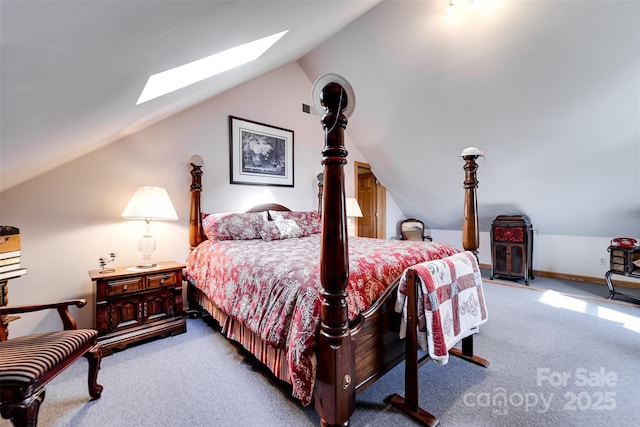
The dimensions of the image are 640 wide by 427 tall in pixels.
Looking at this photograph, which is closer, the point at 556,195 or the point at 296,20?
the point at 296,20

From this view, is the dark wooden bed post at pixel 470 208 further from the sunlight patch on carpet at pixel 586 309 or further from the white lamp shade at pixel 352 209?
the white lamp shade at pixel 352 209

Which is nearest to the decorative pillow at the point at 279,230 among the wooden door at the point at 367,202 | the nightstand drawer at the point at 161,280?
the nightstand drawer at the point at 161,280

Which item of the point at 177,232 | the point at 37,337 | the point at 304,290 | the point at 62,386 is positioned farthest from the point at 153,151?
the point at 304,290

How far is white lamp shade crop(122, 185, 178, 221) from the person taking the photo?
229cm

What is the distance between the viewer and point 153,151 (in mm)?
2715

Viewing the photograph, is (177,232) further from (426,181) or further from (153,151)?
(426,181)

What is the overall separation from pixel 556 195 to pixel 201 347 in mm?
4671

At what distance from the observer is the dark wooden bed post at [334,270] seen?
117cm

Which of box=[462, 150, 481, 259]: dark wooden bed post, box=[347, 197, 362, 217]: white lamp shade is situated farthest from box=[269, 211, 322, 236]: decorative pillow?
box=[462, 150, 481, 259]: dark wooden bed post

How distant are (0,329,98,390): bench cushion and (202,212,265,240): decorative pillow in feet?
4.33

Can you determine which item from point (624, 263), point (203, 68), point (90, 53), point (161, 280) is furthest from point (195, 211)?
point (624, 263)

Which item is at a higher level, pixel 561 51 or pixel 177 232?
pixel 561 51

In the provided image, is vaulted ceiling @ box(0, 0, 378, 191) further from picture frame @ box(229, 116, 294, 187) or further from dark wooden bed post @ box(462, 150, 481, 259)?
dark wooden bed post @ box(462, 150, 481, 259)

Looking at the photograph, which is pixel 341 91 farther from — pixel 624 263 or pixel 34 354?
pixel 624 263
